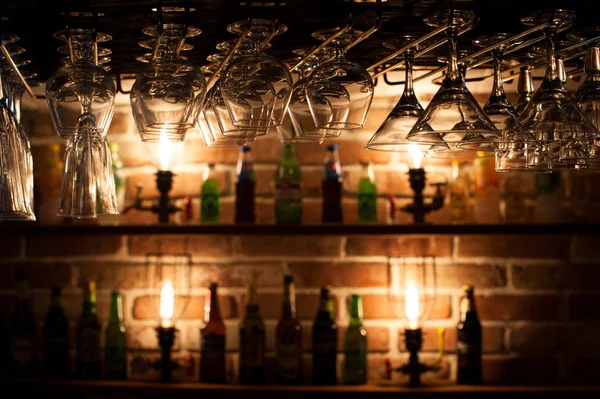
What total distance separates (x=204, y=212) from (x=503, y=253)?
828mm

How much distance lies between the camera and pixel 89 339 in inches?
82.7

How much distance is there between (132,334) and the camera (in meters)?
2.20

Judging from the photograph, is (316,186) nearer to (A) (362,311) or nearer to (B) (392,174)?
(B) (392,174)

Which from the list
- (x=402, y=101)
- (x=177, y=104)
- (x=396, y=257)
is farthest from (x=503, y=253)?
(x=177, y=104)

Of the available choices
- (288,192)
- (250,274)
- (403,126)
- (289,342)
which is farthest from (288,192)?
(403,126)

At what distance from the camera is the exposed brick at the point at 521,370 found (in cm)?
214

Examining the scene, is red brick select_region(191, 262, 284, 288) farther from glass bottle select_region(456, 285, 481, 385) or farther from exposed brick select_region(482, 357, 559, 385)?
exposed brick select_region(482, 357, 559, 385)

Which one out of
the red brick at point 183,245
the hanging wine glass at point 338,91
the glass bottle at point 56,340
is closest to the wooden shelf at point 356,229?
the red brick at point 183,245

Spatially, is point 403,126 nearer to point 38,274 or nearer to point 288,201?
point 288,201

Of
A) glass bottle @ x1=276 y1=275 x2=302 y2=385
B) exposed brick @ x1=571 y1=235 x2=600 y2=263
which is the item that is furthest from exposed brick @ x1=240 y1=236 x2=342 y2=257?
exposed brick @ x1=571 y1=235 x2=600 y2=263

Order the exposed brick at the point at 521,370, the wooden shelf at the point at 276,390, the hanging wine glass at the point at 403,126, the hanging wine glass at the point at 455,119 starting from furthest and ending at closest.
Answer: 1. the exposed brick at the point at 521,370
2. the wooden shelf at the point at 276,390
3. the hanging wine glass at the point at 403,126
4. the hanging wine glass at the point at 455,119

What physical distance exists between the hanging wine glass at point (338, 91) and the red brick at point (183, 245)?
4.15 ft

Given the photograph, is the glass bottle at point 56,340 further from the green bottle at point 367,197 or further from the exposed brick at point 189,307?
the green bottle at point 367,197

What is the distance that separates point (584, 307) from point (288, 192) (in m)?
0.88
